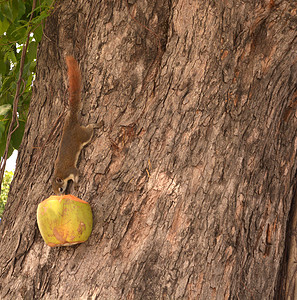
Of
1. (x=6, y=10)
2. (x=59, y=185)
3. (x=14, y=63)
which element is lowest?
(x=59, y=185)

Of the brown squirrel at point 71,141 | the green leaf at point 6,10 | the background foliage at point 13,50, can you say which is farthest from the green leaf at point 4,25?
the brown squirrel at point 71,141

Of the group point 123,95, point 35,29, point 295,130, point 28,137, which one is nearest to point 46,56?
point 35,29

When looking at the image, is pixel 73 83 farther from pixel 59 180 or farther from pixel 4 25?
pixel 4 25

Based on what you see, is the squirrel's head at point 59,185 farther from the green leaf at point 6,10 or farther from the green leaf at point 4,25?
the green leaf at point 4,25

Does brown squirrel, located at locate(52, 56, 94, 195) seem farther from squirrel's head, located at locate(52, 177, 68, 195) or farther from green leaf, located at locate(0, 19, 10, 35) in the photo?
green leaf, located at locate(0, 19, 10, 35)

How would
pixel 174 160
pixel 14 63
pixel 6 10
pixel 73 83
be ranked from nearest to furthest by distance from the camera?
pixel 174 160 → pixel 73 83 → pixel 6 10 → pixel 14 63

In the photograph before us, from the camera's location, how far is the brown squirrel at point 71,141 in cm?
157

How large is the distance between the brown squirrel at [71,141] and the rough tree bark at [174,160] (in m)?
0.03

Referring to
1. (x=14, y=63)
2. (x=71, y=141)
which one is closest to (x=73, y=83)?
(x=71, y=141)

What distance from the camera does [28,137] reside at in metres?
1.87

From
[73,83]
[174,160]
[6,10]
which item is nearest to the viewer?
[174,160]

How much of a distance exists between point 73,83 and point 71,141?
0.26 m

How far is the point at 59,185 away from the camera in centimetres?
159

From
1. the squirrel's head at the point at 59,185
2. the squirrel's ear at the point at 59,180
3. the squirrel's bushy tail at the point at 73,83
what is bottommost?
the squirrel's head at the point at 59,185
